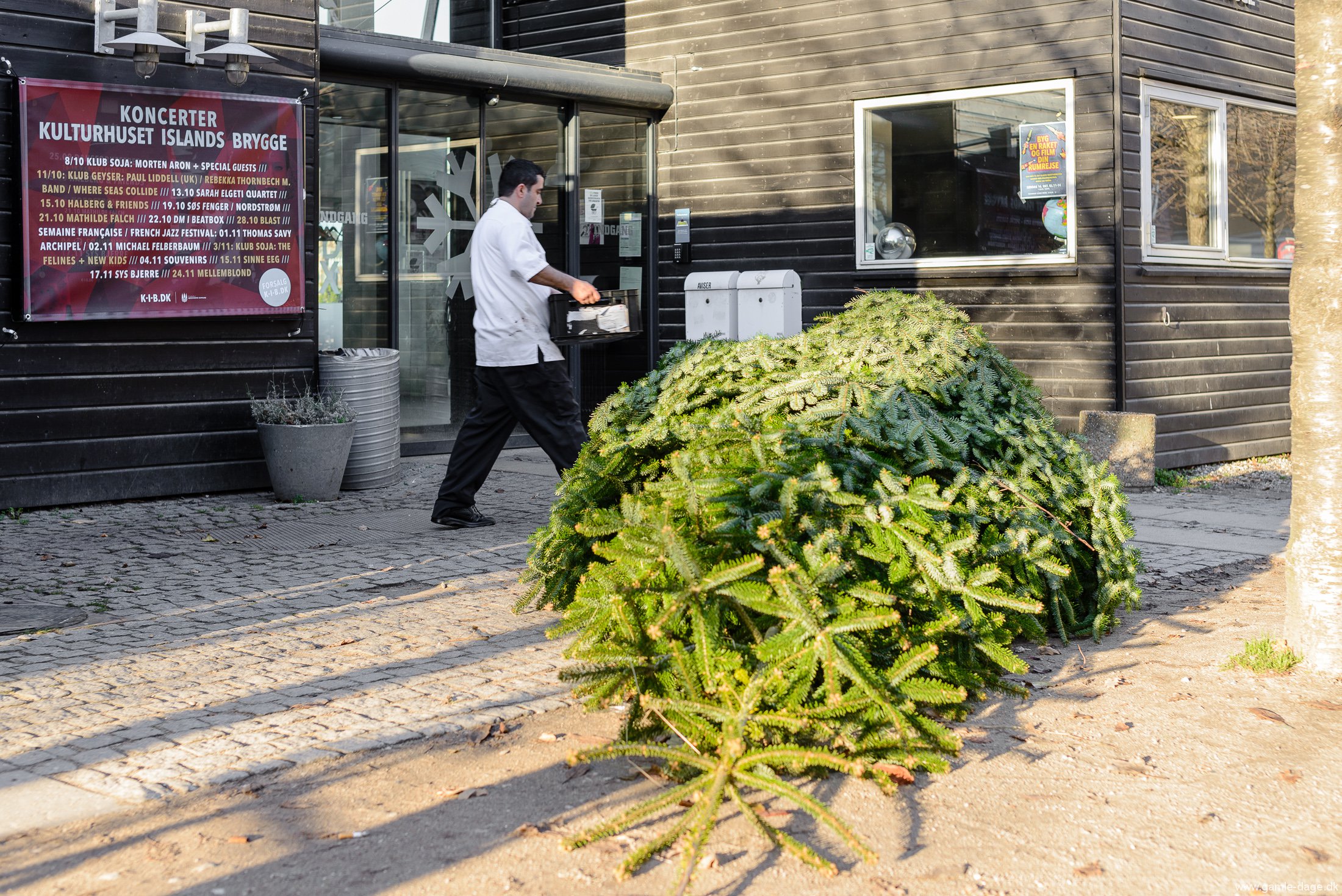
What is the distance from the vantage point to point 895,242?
12414mm

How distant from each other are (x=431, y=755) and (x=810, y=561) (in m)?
1.30

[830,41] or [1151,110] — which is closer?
[1151,110]

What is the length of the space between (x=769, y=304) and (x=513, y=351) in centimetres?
243

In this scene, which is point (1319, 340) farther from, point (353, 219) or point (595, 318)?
point (353, 219)

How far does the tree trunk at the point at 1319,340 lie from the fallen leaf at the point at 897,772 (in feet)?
6.50

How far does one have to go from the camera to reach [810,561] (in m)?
4.49

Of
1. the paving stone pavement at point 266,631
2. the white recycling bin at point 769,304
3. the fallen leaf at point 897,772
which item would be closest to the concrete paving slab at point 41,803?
the paving stone pavement at point 266,631

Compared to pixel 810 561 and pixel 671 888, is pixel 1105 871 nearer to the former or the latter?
pixel 671 888

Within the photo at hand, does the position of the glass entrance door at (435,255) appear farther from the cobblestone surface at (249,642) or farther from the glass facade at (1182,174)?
the glass facade at (1182,174)

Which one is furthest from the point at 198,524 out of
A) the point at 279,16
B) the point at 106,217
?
the point at 279,16

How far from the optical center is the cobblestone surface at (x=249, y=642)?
14.1 feet

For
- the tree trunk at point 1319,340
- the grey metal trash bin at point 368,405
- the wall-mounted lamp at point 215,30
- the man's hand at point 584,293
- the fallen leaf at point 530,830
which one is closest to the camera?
the fallen leaf at point 530,830

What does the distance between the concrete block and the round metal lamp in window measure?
2426mm

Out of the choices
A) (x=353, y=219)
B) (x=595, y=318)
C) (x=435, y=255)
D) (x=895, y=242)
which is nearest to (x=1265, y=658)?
(x=595, y=318)
